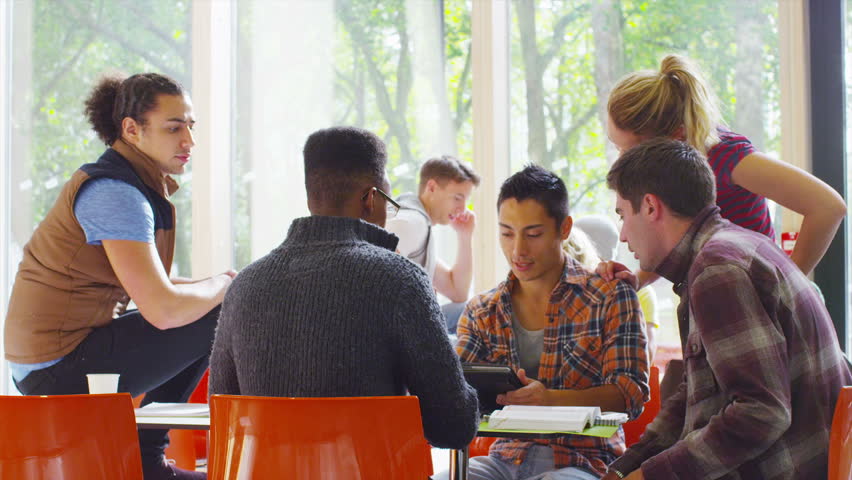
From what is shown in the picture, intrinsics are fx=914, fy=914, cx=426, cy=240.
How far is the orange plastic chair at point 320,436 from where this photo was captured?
→ 1.55 metres

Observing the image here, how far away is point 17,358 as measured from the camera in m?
2.75

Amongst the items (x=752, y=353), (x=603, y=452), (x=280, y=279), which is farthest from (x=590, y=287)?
(x=280, y=279)

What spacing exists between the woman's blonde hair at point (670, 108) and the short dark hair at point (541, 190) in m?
0.26

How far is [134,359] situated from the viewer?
276cm

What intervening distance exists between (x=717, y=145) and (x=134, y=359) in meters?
1.86

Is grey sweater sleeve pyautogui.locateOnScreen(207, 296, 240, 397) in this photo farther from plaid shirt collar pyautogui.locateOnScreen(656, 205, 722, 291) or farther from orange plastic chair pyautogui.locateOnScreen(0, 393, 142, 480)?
plaid shirt collar pyautogui.locateOnScreen(656, 205, 722, 291)

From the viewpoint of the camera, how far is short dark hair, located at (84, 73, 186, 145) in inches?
116

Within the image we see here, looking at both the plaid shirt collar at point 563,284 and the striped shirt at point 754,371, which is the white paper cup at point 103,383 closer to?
the plaid shirt collar at point 563,284

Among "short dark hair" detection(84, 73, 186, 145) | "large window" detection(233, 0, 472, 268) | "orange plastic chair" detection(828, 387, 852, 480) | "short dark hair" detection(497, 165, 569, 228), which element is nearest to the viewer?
"orange plastic chair" detection(828, 387, 852, 480)

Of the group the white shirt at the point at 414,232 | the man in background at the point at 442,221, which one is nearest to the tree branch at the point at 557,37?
the man in background at the point at 442,221

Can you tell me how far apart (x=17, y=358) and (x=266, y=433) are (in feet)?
5.01

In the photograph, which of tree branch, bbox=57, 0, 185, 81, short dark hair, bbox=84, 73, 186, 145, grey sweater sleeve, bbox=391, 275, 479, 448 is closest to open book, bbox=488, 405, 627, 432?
grey sweater sleeve, bbox=391, 275, 479, 448

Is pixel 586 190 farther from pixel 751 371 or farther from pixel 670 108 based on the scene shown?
pixel 751 371

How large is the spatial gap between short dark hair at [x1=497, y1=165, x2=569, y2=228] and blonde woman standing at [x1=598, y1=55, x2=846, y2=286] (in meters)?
0.23
